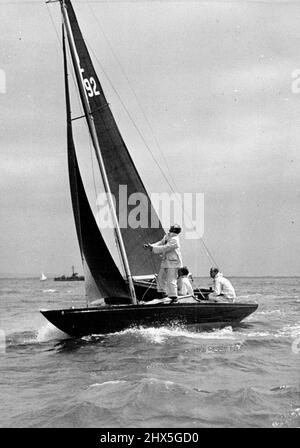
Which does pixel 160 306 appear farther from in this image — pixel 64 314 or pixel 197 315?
pixel 64 314

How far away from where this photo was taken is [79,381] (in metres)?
8.24

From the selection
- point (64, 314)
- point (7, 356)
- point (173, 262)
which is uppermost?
point (173, 262)

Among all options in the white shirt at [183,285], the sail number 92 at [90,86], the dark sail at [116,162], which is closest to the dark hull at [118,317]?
the white shirt at [183,285]

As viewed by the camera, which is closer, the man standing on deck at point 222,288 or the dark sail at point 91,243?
the dark sail at point 91,243

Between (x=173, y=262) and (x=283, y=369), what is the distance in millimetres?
3949

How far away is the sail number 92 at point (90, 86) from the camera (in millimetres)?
12703

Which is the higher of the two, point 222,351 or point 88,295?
point 88,295

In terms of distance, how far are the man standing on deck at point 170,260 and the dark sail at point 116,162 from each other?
3.16 feet

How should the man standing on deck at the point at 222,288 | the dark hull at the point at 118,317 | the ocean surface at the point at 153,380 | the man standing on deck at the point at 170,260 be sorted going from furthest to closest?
1. the man standing on deck at the point at 222,288
2. the man standing on deck at the point at 170,260
3. the dark hull at the point at 118,317
4. the ocean surface at the point at 153,380

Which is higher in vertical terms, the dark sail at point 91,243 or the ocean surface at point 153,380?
the dark sail at point 91,243

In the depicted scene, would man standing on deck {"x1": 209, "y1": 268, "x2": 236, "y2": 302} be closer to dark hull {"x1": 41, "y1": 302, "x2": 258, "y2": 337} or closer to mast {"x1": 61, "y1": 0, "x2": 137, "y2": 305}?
dark hull {"x1": 41, "y1": 302, "x2": 258, "y2": 337}

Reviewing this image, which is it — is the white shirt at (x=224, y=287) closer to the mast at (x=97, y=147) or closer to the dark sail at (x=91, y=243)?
the mast at (x=97, y=147)
